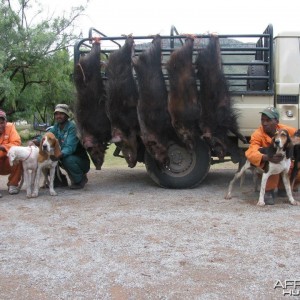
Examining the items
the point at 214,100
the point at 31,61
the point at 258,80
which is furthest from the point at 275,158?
the point at 31,61

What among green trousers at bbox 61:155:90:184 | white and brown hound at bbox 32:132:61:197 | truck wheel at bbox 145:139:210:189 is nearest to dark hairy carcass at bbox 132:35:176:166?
truck wheel at bbox 145:139:210:189

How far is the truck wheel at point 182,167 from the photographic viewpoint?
5.85 meters

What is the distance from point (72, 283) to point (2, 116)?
356 centimetres

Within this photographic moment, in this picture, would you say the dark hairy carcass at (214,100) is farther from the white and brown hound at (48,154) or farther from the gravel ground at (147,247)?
the white and brown hound at (48,154)

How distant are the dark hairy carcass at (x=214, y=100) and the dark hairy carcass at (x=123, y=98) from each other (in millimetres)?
913

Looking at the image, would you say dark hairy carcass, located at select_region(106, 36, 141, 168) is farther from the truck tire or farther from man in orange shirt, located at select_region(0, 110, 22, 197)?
the truck tire

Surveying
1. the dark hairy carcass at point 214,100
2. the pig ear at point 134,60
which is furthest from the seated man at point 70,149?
the dark hairy carcass at point 214,100

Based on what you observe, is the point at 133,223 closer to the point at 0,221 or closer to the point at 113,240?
the point at 113,240

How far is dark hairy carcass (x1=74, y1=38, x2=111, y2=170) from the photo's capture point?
18.1 ft

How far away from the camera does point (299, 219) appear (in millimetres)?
4297

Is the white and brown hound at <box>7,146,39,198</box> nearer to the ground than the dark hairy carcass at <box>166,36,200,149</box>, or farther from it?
nearer to the ground

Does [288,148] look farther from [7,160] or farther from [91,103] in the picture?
[7,160]

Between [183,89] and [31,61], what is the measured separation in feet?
31.5

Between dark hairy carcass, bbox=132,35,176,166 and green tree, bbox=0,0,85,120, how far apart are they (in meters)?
7.19
